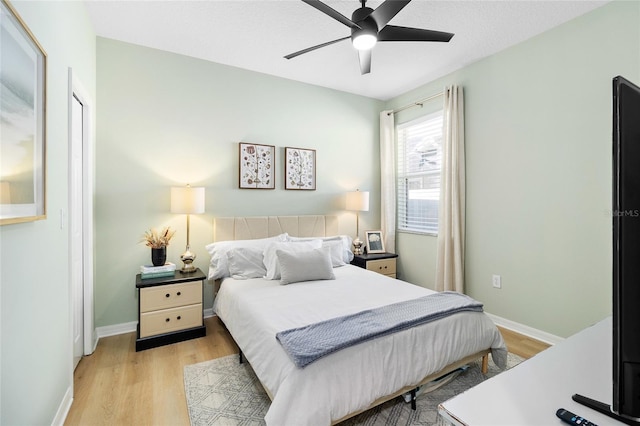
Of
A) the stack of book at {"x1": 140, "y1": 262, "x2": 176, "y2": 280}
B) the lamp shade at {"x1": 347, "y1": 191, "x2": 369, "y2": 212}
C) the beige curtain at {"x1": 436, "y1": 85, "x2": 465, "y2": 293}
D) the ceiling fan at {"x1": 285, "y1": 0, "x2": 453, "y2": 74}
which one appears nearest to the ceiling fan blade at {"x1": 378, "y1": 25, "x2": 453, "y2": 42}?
the ceiling fan at {"x1": 285, "y1": 0, "x2": 453, "y2": 74}

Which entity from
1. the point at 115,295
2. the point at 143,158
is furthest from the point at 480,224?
the point at 115,295

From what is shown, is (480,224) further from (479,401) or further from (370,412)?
(479,401)

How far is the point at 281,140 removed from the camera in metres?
3.79

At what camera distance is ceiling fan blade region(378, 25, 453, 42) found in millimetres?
2098

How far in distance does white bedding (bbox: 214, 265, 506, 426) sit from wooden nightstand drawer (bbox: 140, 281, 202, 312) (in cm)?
37

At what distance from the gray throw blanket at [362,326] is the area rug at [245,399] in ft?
1.83

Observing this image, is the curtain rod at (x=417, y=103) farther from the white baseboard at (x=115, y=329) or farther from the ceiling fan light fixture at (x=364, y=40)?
the white baseboard at (x=115, y=329)

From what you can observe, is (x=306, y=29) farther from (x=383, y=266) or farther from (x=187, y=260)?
A: (x=383, y=266)

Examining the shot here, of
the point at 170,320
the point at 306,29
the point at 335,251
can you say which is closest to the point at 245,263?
the point at 170,320

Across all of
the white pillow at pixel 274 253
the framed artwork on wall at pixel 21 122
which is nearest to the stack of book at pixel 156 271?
the white pillow at pixel 274 253

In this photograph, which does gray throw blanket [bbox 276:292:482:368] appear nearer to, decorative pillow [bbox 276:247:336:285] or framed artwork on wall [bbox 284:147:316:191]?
decorative pillow [bbox 276:247:336:285]

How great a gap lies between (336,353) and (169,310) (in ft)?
6.28

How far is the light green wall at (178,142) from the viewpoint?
2.93 m

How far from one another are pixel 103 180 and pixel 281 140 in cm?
192
